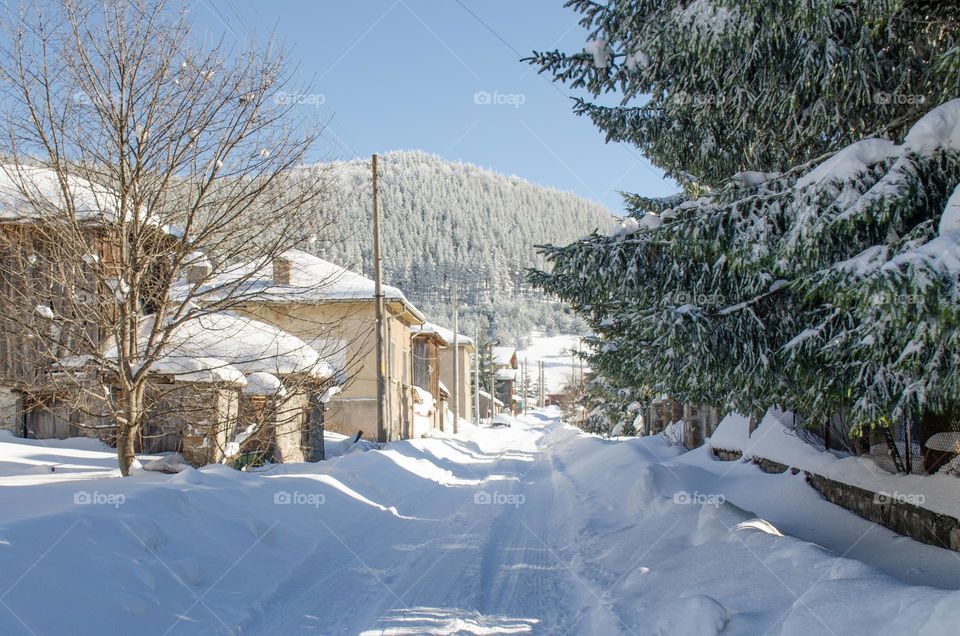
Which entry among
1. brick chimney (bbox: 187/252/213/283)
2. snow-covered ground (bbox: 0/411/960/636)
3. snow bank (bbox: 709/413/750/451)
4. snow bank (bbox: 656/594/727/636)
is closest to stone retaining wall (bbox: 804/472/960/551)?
snow-covered ground (bbox: 0/411/960/636)

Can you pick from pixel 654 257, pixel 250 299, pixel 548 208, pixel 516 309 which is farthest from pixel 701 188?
pixel 548 208

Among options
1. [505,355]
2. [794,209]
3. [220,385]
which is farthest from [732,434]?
[505,355]

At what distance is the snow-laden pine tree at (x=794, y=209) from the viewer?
174 inches

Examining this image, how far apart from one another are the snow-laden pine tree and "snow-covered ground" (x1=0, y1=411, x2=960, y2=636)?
4.73 feet

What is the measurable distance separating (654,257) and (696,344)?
41.7 inches

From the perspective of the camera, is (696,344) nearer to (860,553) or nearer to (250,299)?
(860,553)

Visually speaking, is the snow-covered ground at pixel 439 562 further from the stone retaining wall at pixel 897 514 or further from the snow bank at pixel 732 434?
the snow bank at pixel 732 434

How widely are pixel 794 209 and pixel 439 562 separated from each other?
524cm

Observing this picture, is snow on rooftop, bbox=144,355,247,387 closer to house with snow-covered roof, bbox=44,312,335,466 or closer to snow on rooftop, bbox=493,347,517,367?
house with snow-covered roof, bbox=44,312,335,466

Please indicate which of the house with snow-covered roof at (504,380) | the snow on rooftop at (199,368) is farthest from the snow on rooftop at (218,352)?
the house with snow-covered roof at (504,380)

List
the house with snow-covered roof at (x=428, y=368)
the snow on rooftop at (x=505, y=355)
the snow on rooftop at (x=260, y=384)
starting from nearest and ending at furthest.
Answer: the snow on rooftop at (x=260, y=384) < the house with snow-covered roof at (x=428, y=368) < the snow on rooftop at (x=505, y=355)

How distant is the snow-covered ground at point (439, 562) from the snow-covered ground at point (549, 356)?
126 m

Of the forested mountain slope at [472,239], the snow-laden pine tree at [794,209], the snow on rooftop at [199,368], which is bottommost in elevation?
the snow on rooftop at [199,368]

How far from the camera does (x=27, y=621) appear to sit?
4.27 meters
